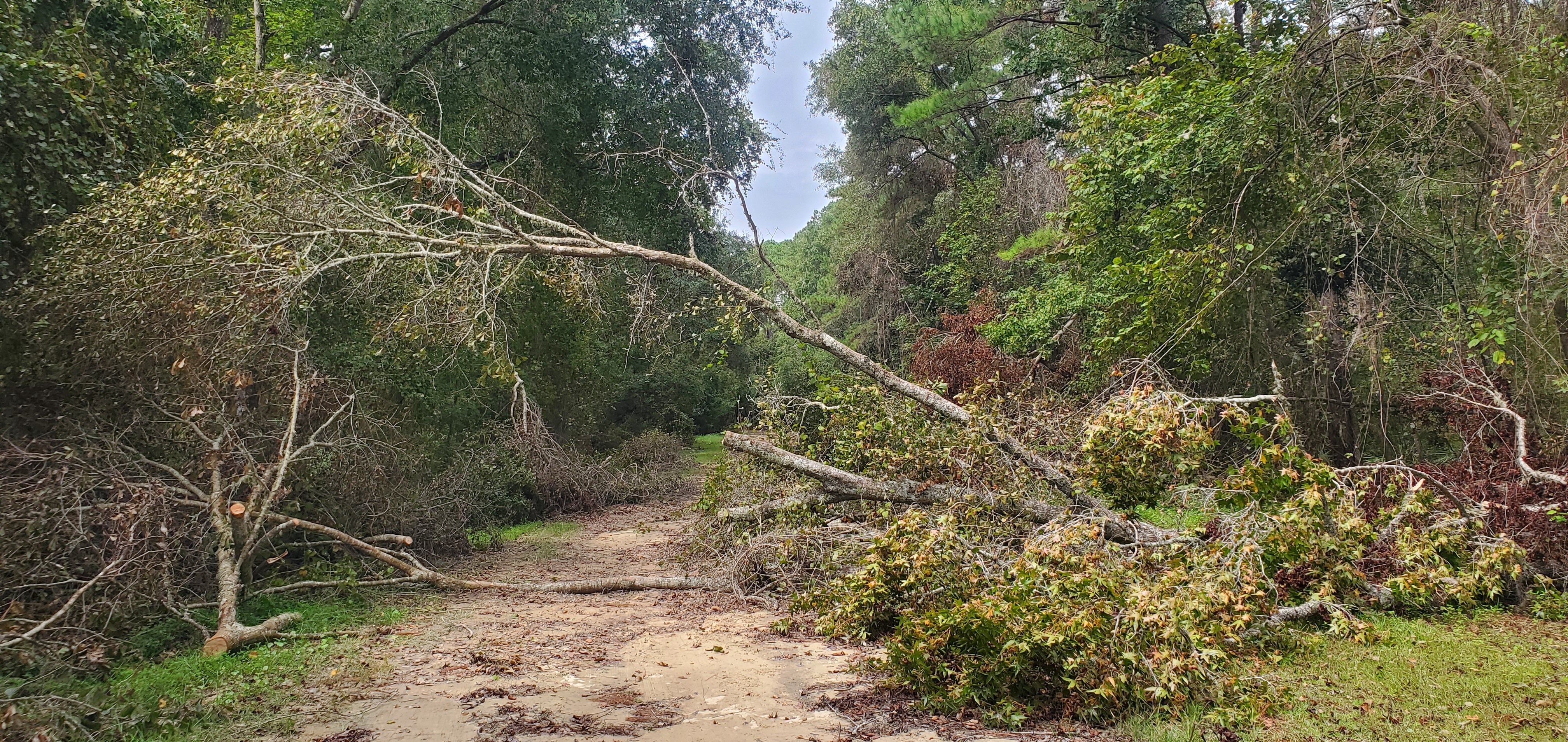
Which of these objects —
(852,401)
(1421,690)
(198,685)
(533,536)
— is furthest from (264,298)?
(1421,690)

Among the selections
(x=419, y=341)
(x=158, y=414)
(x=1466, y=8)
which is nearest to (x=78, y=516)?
(x=158, y=414)

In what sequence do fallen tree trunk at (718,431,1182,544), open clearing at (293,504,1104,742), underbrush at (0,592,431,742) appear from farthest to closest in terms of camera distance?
1. fallen tree trunk at (718,431,1182,544)
2. open clearing at (293,504,1104,742)
3. underbrush at (0,592,431,742)

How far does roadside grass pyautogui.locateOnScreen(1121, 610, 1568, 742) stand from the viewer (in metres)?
4.18

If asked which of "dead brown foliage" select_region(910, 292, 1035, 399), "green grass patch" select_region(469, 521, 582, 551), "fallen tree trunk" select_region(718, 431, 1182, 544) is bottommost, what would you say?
"green grass patch" select_region(469, 521, 582, 551)

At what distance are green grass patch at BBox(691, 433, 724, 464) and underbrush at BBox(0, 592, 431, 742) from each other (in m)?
17.1

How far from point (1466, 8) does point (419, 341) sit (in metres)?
10.6

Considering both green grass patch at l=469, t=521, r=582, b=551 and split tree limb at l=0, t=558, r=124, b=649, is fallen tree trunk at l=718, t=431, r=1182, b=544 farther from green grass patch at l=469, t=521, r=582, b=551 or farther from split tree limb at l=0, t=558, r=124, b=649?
split tree limb at l=0, t=558, r=124, b=649

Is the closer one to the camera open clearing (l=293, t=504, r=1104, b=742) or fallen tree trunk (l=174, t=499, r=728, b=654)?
open clearing (l=293, t=504, r=1104, b=742)

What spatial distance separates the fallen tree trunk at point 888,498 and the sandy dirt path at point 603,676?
3.80 ft

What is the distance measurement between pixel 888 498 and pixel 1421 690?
4108mm

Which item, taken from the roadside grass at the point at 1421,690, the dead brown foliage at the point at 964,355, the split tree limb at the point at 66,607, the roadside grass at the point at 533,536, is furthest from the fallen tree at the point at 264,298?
the dead brown foliage at the point at 964,355

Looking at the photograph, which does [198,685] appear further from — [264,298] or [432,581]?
[432,581]

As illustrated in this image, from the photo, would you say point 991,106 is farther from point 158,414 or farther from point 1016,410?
point 158,414

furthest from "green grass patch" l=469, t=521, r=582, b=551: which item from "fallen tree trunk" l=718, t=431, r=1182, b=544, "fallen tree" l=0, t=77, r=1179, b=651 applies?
"fallen tree trunk" l=718, t=431, r=1182, b=544
